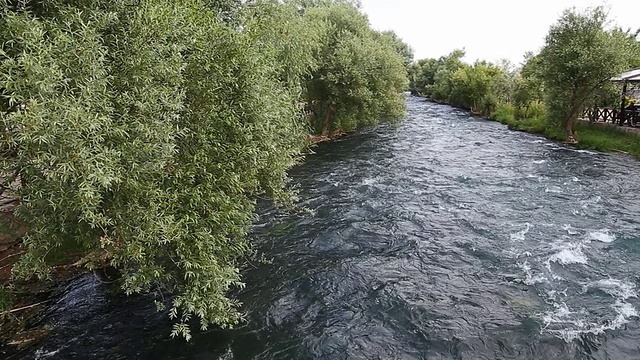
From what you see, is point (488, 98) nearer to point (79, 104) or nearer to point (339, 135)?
point (339, 135)

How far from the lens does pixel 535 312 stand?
10672 mm

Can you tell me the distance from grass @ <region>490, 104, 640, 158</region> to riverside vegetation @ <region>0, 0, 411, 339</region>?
27.9 meters

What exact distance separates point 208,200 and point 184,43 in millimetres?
3549

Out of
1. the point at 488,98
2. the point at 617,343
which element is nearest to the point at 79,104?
the point at 617,343

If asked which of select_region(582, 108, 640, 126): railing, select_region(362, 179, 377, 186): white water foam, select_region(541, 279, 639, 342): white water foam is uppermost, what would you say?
select_region(582, 108, 640, 126): railing

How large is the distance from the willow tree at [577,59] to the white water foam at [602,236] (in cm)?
1878

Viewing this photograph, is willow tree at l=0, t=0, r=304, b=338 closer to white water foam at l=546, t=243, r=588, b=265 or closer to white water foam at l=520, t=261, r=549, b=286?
white water foam at l=520, t=261, r=549, b=286

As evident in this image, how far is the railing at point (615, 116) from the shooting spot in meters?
31.3

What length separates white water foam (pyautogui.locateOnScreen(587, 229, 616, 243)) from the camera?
14.6 metres

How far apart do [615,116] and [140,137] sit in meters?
38.1

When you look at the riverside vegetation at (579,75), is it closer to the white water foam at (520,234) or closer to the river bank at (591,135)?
the river bank at (591,135)

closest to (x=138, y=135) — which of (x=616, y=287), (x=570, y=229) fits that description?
(x=616, y=287)

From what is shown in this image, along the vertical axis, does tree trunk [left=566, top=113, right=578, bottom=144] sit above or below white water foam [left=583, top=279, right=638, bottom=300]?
above

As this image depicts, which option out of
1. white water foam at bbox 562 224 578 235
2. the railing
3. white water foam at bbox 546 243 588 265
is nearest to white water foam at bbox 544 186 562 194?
white water foam at bbox 562 224 578 235
